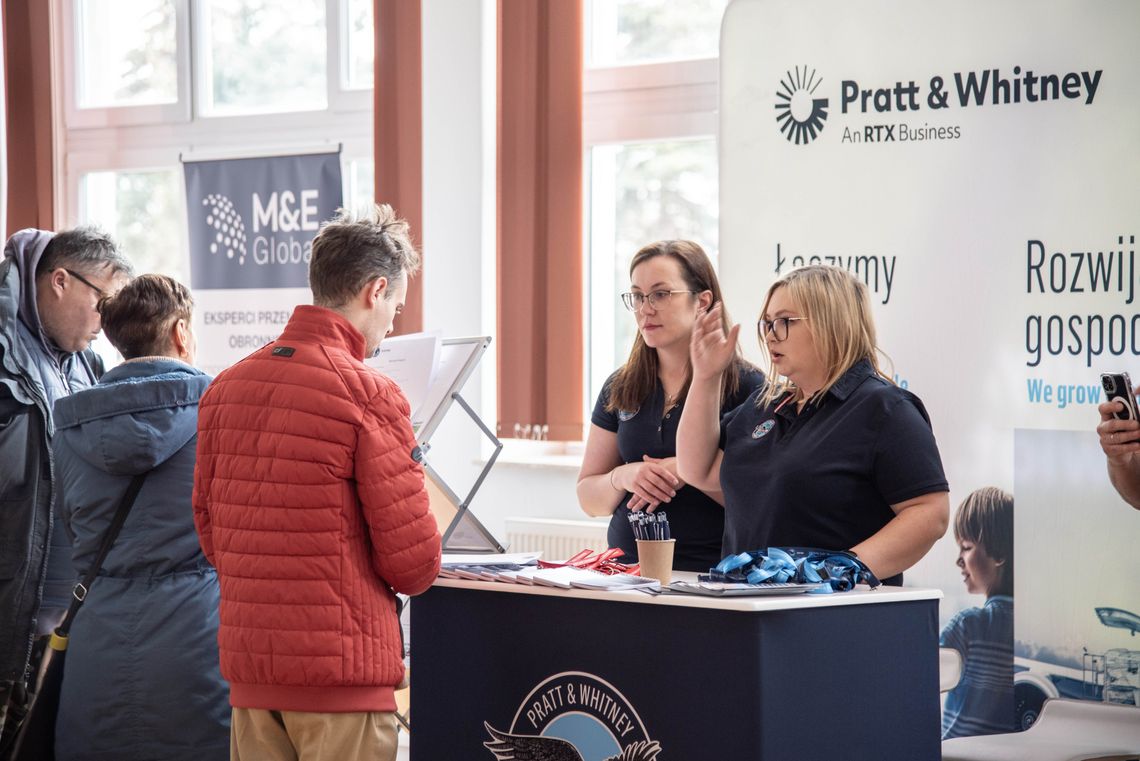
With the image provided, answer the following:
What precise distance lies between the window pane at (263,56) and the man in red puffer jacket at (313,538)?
3.55 m

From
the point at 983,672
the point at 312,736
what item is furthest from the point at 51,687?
the point at 983,672

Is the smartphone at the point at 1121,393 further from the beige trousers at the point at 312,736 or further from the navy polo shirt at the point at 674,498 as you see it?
the beige trousers at the point at 312,736

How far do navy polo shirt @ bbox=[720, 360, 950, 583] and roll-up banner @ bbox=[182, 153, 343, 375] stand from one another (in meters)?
3.20

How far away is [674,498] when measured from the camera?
278 centimetres

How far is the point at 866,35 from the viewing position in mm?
3381

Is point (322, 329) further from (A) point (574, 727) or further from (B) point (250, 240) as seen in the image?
(B) point (250, 240)

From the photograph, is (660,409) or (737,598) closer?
(737,598)

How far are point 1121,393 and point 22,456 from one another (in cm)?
269

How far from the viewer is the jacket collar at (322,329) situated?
215 cm

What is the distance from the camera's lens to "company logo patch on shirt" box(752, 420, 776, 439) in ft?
8.03

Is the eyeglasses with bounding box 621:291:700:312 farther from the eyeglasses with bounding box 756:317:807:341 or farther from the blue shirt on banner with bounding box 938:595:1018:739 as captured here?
the blue shirt on banner with bounding box 938:595:1018:739

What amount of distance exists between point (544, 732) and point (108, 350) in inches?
179

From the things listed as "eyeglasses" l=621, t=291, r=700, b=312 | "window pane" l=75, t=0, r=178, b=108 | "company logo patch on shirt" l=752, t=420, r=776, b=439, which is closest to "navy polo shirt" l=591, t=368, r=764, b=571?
"eyeglasses" l=621, t=291, r=700, b=312

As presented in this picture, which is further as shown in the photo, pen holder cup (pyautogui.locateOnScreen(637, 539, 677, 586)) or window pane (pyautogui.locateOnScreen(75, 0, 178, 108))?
window pane (pyautogui.locateOnScreen(75, 0, 178, 108))
